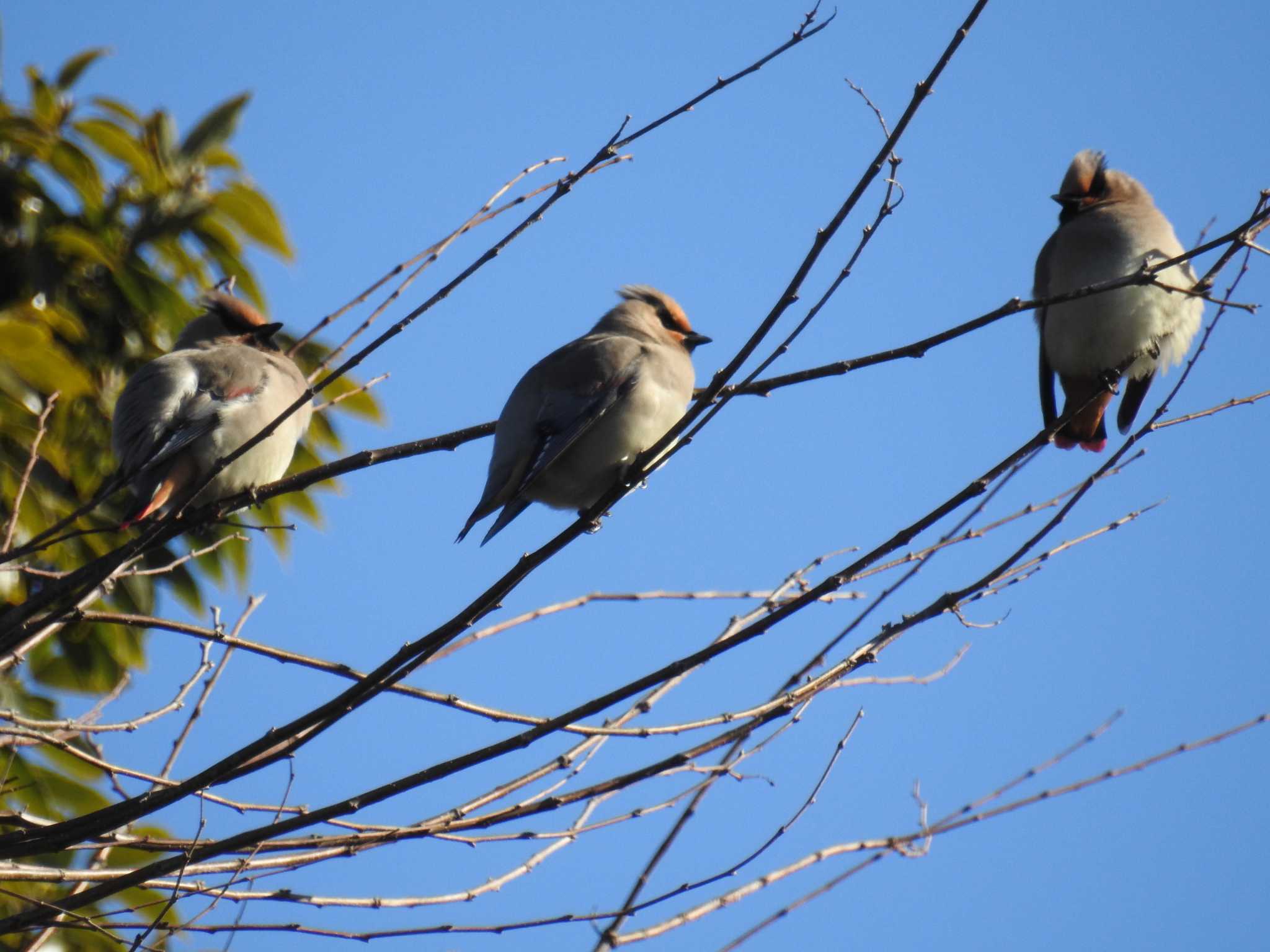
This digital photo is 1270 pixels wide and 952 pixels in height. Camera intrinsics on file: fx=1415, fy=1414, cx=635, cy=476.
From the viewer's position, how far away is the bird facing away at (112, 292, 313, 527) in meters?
4.54

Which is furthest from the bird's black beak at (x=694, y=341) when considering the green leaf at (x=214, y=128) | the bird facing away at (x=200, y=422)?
the green leaf at (x=214, y=128)

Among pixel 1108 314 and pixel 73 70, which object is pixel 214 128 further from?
pixel 1108 314

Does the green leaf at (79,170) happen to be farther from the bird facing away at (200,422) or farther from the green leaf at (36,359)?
the green leaf at (36,359)

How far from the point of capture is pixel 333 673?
2809mm

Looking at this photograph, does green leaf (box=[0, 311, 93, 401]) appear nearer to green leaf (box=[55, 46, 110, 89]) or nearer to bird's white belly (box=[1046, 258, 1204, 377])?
green leaf (box=[55, 46, 110, 89])

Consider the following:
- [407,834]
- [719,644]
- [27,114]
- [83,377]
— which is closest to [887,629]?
[719,644]

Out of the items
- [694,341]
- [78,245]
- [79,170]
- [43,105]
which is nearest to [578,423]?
[694,341]

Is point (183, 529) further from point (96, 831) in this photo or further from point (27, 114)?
point (27, 114)

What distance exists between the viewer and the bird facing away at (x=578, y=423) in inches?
158

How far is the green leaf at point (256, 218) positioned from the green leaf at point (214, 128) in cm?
34

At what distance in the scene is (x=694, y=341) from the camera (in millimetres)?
5043

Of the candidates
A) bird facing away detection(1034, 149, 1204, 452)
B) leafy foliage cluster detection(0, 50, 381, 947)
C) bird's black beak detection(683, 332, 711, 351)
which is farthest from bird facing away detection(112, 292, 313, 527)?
bird facing away detection(1034, 149, 1204, 452)

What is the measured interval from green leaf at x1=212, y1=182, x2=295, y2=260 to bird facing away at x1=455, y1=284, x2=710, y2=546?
117cm

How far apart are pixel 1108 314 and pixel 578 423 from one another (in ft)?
7.81
